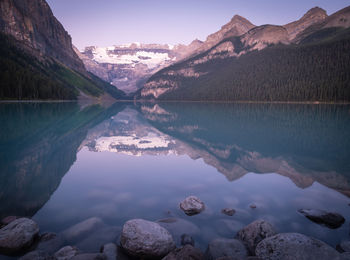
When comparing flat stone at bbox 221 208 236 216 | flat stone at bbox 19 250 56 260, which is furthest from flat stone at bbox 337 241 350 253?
flat stone at bbox 19 250 56 260

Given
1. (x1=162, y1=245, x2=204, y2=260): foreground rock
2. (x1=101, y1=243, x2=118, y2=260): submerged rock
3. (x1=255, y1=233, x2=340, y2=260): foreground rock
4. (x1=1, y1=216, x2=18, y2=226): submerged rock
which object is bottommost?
(x1=101, y1=243, x2=118, y2=260): submerged rock

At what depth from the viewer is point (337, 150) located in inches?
887

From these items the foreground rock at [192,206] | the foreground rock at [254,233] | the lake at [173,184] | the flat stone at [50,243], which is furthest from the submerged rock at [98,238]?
the foreground rock at [254,233]

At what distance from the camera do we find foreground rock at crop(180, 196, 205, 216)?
33.0 feet

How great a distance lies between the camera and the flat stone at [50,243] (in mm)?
7281

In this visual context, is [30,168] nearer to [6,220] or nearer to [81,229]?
[6,220]

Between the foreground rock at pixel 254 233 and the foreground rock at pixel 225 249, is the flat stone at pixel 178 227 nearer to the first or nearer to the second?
the foreground rock at pixel 225 249

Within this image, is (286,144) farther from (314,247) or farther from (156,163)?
(314,247)

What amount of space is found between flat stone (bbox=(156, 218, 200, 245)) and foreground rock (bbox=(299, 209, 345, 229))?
5252 mm

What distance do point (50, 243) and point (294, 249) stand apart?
8.00 m

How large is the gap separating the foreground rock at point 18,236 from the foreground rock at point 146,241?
10.8 feet

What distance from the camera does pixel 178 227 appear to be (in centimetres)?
884

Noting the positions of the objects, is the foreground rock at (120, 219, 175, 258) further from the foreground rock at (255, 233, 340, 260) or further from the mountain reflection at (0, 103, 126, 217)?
the mountain reflection at (0, 103, 126, 217)

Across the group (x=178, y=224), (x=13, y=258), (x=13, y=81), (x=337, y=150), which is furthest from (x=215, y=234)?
(x=13, y=81)
